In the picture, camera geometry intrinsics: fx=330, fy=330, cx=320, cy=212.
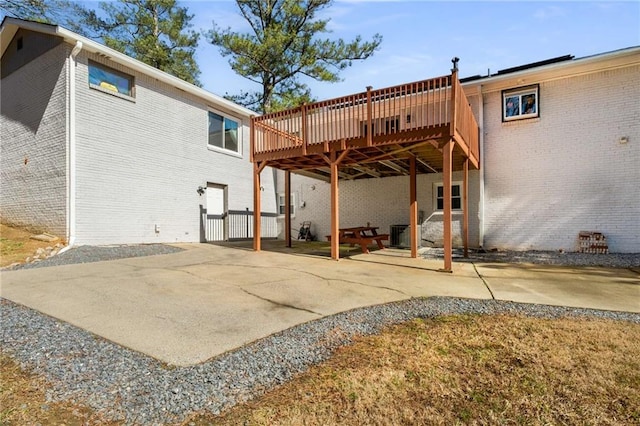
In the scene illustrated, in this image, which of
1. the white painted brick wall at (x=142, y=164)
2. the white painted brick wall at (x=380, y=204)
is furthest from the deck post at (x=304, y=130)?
the white painted brick wall at (x=142, y=164)

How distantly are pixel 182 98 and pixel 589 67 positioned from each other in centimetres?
A: 1278

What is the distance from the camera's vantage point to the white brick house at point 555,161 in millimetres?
9047

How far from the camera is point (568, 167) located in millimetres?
9648

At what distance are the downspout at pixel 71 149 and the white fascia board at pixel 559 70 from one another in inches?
450

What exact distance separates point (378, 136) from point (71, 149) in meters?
7.99

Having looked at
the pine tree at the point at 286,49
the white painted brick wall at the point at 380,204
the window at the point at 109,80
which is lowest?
the white painted brick wall at the point at 380,204

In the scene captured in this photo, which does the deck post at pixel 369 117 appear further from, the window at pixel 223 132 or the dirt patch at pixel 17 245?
the dirt patch at pixel 17 245

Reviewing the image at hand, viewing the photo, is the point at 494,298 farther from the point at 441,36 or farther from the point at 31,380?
the point at 441,36

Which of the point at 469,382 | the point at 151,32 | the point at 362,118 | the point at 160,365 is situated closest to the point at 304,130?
the point at 362,118

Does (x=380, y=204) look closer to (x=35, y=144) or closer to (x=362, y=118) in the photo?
(x=362, y=118)

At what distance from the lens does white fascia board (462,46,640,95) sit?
8.89 meters

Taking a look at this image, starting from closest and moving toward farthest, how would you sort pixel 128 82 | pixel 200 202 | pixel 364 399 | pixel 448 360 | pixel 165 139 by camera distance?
pixel 364 399 < pixel 448 360 < pixel 128 82 < pixel 165 139 < pixel 200 202

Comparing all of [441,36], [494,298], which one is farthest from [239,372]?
Result: [441,36]

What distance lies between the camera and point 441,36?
9.41m
